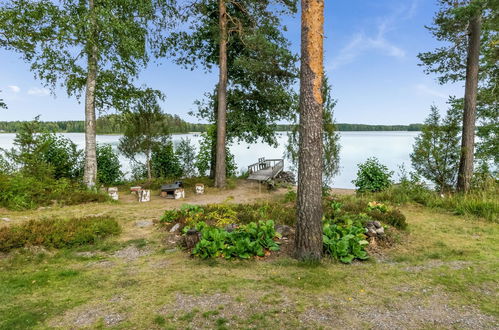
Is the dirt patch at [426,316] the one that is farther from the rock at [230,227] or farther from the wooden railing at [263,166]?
the wooden railing at [263,166]

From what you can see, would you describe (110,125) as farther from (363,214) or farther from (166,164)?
(363,214)

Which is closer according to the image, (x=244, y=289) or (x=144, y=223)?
(x=244, y=289)

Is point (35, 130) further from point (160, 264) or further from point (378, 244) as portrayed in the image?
point (378, 244)

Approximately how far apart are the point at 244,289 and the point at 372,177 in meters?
8.74

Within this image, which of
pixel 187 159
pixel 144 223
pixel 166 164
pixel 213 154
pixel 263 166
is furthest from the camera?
pixel 263 166

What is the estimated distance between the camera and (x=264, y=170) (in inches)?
631

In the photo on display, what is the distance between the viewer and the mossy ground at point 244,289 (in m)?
3.06

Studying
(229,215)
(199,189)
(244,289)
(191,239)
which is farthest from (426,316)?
(199,189)

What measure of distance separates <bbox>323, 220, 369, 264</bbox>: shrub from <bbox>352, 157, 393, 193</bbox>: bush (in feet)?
19.9

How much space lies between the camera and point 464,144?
10109mm

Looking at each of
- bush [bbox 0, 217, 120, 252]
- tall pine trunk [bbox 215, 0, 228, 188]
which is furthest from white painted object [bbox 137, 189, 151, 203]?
bush [bbox 0, 217, 120, 252]

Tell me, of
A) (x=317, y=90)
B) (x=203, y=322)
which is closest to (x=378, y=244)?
(x=317, y=90)

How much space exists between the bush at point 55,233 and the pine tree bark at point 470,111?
11.6 meters

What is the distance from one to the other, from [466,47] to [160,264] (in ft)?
44.2
